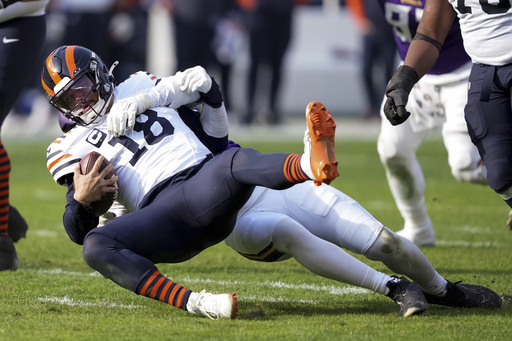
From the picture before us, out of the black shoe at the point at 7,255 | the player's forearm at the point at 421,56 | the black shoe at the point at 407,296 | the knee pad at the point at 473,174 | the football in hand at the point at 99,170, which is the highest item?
the player's forearm at the point at 421,56

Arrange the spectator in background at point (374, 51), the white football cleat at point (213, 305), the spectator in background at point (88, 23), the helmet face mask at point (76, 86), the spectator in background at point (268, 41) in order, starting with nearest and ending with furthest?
the white football cleat at point (213, 305), the helmet face mask at point (76, 86), the spectator in background at point (268, 41), the spectator in background at point (88, 23), the spectator in background at point (374, 51)

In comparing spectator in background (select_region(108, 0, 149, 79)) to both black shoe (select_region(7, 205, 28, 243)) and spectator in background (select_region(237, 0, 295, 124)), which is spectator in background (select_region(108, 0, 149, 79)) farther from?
black shoe (select_region(7, 205, 28, 243))

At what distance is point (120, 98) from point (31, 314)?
105 centimetres

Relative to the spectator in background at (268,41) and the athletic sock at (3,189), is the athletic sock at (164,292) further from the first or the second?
the spectator in background at (268,41)

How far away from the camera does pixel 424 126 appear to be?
536 cm

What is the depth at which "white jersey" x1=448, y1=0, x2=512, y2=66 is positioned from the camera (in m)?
3.62

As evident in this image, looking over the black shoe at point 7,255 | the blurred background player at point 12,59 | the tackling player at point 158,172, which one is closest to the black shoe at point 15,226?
the blurred background player at point 12,59

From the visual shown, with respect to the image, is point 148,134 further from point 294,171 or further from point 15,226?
point 15,226

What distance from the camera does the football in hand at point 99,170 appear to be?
352 centimetres

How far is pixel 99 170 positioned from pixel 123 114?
0.25 meters

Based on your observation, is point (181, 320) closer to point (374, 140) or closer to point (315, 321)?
point (315, 321)

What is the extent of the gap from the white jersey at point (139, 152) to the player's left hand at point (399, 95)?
0.80 metres

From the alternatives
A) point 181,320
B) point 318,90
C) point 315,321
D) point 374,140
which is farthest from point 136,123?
point 318,90

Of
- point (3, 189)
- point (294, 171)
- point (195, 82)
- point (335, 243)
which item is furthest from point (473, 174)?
point (3, 189)
